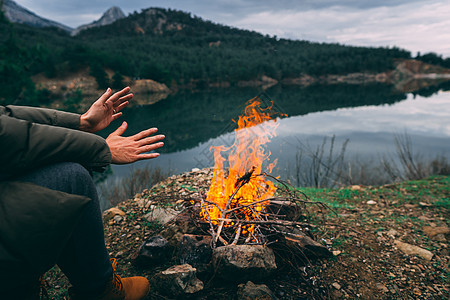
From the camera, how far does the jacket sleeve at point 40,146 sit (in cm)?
115

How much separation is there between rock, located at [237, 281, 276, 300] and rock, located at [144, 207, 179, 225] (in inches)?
56.6

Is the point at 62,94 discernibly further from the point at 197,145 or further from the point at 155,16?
the point at 155,16

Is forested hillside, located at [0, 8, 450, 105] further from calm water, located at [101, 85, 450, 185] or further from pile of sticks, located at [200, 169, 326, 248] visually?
calm water, located at [101, 85, 450, 185]

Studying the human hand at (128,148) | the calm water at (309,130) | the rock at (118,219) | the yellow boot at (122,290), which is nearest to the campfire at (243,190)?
the yellow boot at (122,290)

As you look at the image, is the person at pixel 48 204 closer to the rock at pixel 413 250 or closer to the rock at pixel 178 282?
the rock at pixel 178 282

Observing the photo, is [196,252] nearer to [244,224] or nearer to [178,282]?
[178,282]

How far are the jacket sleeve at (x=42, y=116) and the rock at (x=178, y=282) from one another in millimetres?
1407

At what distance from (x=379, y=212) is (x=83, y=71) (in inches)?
1457

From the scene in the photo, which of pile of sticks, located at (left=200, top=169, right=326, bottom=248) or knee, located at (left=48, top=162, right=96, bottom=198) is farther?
pile of sticks, located at (left=200, top=169, right=326, bottom=248)

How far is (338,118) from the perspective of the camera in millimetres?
22141

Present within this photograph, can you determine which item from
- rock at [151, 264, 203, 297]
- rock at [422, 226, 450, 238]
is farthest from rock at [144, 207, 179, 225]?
rock at [422, 226, 450, 238]

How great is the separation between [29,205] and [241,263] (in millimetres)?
1611

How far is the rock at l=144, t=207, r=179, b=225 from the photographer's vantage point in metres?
3.21

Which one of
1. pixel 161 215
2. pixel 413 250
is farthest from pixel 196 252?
pixel 413 250
